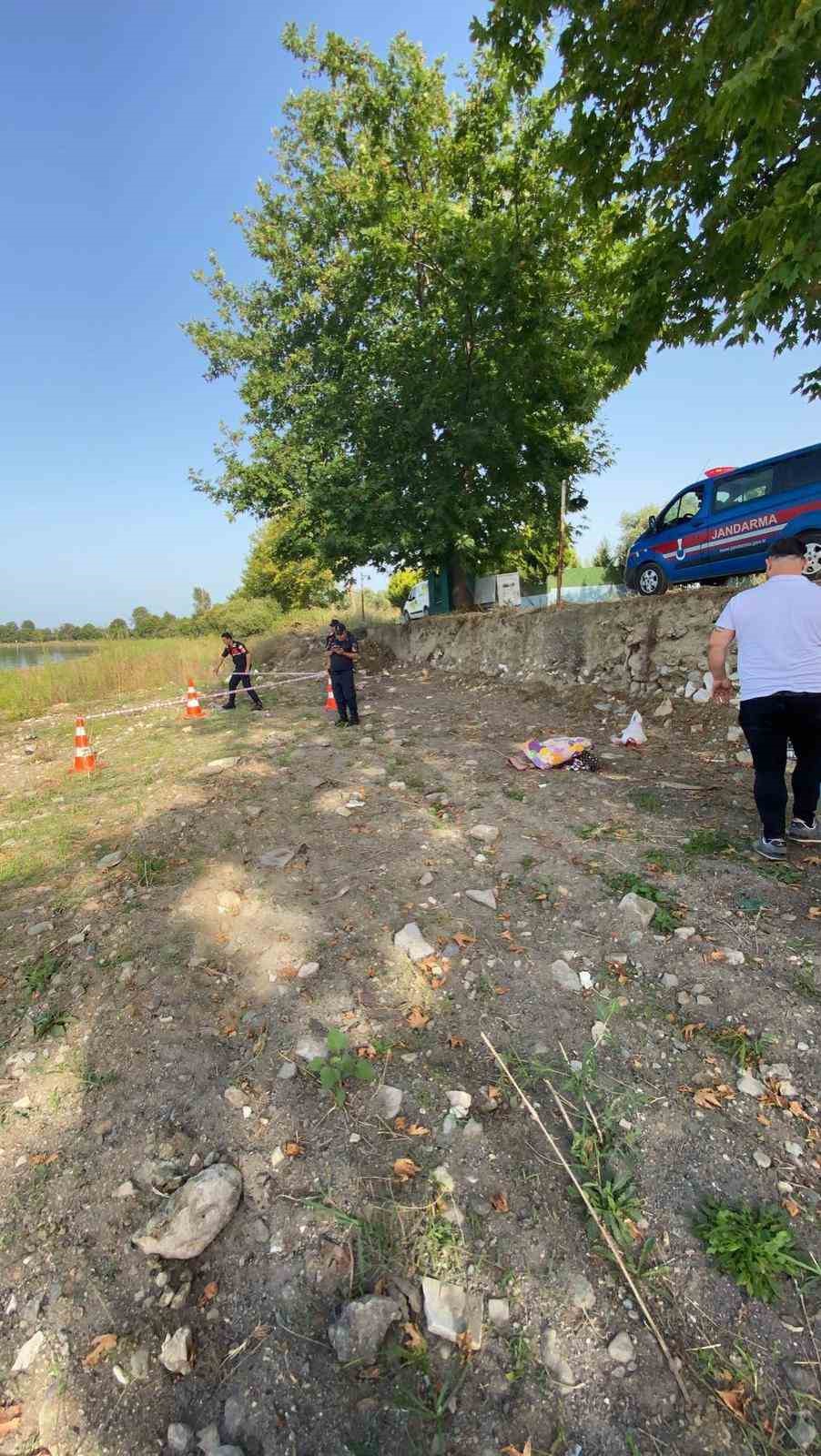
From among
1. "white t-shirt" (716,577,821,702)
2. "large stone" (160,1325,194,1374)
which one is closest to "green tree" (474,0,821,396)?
"white t-shirt" (716,577,821,702)

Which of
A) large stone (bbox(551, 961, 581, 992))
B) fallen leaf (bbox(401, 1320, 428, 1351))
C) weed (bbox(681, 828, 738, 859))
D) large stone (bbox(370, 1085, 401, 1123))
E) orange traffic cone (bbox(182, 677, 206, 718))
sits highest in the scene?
orange traffic cone (bbox(182, 677, 206, 718))

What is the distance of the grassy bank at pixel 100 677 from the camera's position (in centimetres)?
1364

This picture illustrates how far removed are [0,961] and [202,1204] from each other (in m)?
2.10

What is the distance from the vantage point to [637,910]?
3.09 metres

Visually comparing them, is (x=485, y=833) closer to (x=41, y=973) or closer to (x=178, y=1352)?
(x=41, y=973)

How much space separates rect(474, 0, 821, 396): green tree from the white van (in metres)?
11.4

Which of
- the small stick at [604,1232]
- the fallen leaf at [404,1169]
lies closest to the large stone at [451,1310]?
the fallen leaf at [404,1169]

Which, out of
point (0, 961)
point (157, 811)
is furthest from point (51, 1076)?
point (157, 811)

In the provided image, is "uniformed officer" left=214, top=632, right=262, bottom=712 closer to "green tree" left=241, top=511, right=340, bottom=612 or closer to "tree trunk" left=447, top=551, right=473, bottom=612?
"tree trunk" left=447, top=551, right=473, bottom=612

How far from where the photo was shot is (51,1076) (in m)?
2.39

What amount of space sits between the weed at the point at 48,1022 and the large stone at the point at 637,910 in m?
2.82

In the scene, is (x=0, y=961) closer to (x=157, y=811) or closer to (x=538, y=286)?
(x=157, y=811)

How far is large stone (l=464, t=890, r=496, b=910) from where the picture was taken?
3367 millimetres

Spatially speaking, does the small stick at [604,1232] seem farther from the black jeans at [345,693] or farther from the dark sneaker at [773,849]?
the black jeans at [345,693]
